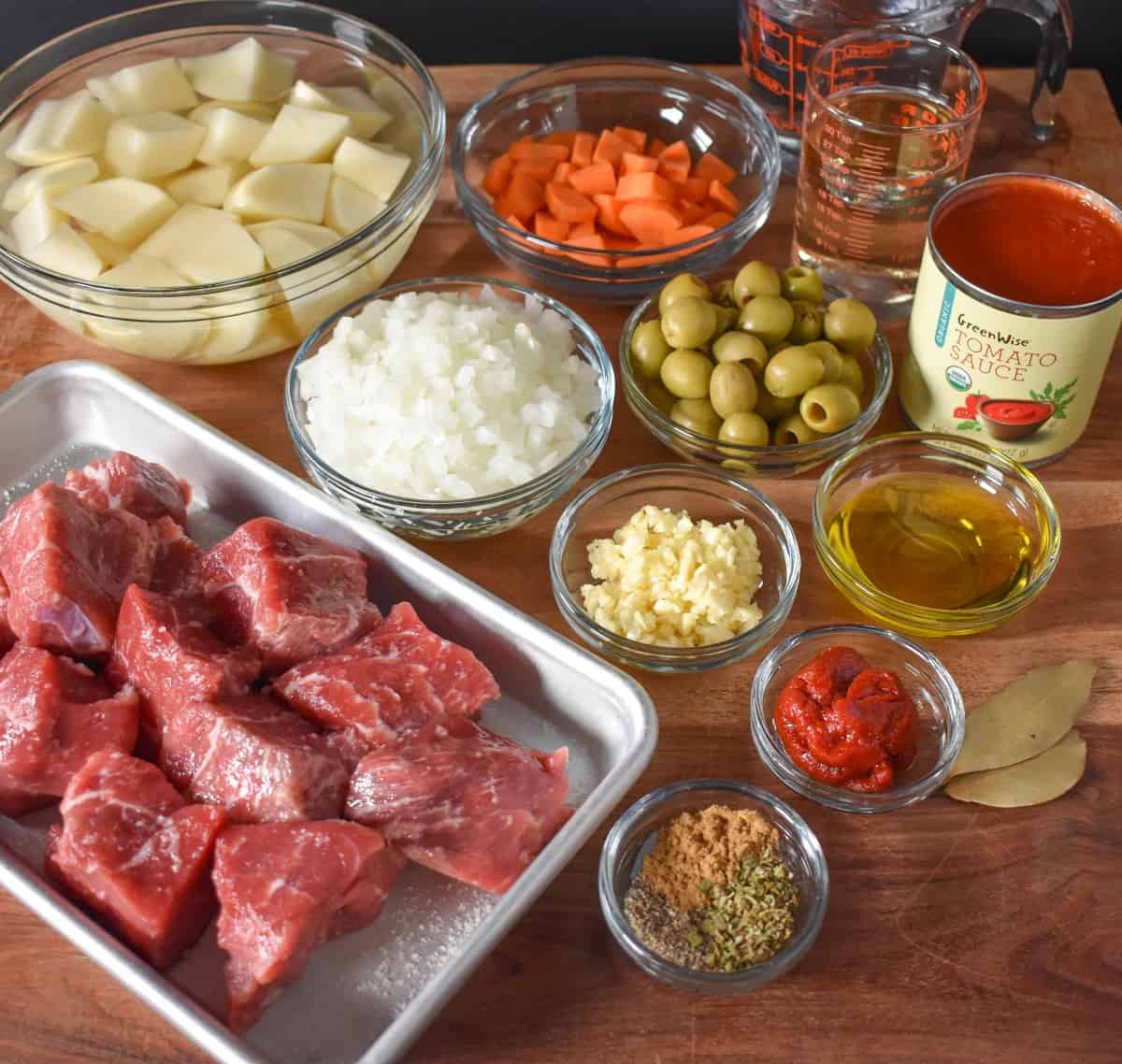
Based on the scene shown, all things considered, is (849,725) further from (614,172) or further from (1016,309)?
(614,172)

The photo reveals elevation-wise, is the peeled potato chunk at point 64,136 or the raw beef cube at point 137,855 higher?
the peeled potato chunk at point 64,136

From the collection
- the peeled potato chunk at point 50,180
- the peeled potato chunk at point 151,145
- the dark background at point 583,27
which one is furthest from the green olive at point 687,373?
the dark background at point 583,27

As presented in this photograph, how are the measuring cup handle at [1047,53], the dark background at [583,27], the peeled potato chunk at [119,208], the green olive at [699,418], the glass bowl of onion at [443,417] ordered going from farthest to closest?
1. the dark background at [583,27]
2. the measuring cup handle at [1047,53]
3. the peeled potato chunk at [119,208]
4. the green olive at [699,418]
5. the glass bowl of onion at [443,417]

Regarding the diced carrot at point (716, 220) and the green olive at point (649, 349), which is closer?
the green olive at point (649, 349)

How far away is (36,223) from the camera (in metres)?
2.02

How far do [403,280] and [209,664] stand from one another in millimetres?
880

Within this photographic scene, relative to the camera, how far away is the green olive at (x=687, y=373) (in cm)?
188

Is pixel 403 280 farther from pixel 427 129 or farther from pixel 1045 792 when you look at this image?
pixel 1045 792

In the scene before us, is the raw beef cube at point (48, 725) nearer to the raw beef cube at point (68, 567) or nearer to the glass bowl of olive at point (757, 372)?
the raw beef cube at point (68, 567)

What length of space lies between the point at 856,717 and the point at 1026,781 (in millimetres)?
243

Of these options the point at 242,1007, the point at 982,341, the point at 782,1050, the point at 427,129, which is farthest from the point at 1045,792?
the point at 427,129

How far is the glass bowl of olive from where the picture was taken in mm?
1857

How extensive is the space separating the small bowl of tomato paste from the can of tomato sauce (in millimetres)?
381

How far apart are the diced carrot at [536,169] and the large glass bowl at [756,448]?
0.39 m
